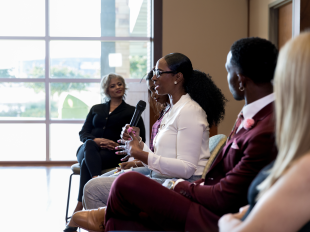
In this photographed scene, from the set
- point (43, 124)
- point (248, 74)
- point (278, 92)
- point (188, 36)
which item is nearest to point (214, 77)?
point (188, 36)

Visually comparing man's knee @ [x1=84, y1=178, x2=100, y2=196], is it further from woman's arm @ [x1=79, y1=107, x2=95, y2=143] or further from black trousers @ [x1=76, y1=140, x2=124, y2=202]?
woman's arm @ [x1=79, y1=107, x2=95, y2=143]

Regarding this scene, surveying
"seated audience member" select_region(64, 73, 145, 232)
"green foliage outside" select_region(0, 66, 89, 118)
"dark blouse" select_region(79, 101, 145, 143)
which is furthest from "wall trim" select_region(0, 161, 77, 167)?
"dark blouse" select_region(79, 101, 145, 143)

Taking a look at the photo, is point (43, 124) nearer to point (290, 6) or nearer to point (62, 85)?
point (62, 85)

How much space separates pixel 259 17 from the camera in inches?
205

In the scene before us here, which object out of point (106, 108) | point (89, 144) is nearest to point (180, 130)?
point (89, 144)

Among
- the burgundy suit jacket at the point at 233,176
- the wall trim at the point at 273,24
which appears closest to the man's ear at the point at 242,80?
the burgundy suit jacket at the point at 233,176

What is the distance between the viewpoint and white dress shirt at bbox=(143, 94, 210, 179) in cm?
174

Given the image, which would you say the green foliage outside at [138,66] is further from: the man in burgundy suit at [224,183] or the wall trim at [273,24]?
the man in burgundy suit at [224,183]

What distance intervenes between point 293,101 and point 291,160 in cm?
14

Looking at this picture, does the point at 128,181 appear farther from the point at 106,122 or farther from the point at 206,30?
the point at 206,30

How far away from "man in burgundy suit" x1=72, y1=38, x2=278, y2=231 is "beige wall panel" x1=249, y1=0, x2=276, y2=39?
12.9ft

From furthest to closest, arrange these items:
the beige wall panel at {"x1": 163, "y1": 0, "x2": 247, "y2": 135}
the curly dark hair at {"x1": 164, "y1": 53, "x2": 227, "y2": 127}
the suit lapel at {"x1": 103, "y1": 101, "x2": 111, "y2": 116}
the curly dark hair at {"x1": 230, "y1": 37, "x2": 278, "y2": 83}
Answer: the beige wall panel at {"x1": 163, "y1": 0, "x2": 247, "y2": 135}, the suit lapel at {"x1": 103, "y1": 101, "x2": 111, "y2": 116}, the curly dark hair at {"x1": 164, "y1": 53, "x2": 227, "y2": 127}, the curly dark hair at {"x1": 230, "y1": 37, "x2": 278, "y2": 83}

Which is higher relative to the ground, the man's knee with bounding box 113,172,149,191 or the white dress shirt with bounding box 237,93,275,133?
the white dress shirt with bounding box 237,93,275,133

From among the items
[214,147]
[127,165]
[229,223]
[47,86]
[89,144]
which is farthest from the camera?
[47,86]
